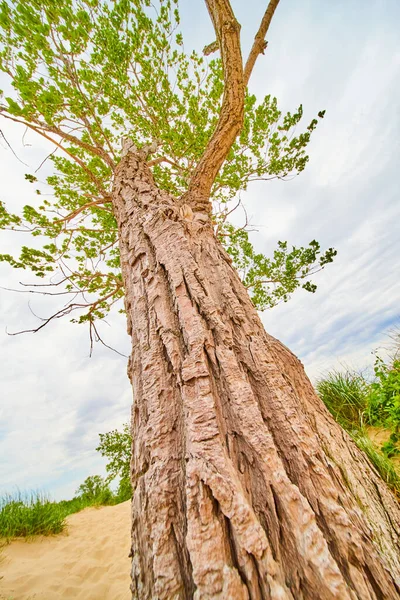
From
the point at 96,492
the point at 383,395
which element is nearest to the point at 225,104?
the point at 383,395

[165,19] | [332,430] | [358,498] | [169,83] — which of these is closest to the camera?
[358,498]

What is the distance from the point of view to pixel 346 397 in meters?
4.07

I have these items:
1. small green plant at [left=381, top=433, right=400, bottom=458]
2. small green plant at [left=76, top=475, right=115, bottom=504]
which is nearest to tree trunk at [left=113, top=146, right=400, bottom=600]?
small green plant at [left=381, top=433, right=400, bottom=458]

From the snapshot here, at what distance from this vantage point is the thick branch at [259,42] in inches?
127

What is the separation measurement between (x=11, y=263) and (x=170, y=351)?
14.0 ft

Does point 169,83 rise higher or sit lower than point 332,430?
higher

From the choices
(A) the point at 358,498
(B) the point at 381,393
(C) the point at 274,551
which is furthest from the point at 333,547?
(B) the point at 381,393

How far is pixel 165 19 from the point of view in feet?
13.7

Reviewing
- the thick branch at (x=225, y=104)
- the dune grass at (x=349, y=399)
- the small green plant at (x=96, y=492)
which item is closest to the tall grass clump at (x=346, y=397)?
the dune grass at (x=349, y=399)

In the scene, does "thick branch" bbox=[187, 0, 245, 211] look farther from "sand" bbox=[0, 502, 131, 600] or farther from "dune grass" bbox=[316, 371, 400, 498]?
"sand" bbox=[0, 502, 131, 600]

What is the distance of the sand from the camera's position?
2504 millimetres

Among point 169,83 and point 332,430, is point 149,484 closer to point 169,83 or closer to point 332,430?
point 332,430

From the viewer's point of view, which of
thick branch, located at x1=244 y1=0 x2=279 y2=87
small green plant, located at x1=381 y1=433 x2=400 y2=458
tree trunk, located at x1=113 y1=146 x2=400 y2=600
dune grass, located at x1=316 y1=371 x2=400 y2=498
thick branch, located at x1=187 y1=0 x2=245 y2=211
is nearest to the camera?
tree trunk, located at x1=113 y1=146 x2=400 y2=600

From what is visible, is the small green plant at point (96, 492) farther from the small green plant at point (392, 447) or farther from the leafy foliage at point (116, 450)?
the small green plant at point (392, 447)
